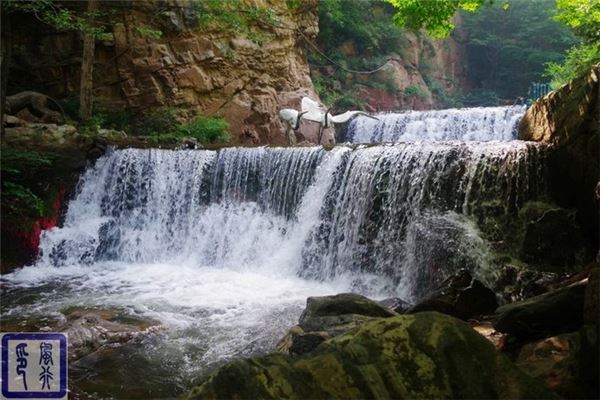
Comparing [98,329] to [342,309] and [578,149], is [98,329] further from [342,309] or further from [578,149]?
[578,149]

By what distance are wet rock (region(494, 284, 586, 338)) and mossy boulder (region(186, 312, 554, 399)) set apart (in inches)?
46.2

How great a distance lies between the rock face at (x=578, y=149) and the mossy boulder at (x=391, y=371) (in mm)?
4584

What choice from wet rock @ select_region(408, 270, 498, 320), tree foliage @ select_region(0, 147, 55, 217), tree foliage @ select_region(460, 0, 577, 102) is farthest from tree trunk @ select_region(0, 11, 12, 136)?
tree foliage @ select_region(460, 0, 577, 102)

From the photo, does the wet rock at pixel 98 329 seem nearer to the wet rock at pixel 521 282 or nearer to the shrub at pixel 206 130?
the wet rock at pixel 521 282

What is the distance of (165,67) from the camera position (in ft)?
44.8

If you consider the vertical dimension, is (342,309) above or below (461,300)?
below

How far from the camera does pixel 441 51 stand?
85.1 ft

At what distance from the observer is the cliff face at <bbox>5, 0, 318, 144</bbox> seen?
13.6 metres

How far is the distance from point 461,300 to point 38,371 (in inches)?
146

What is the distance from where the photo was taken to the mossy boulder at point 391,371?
2.15 m

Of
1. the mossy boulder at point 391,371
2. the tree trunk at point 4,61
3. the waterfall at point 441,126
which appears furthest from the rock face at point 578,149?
the tree trunk at point 4,61

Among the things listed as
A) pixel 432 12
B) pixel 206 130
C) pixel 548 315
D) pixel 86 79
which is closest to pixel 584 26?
pixel 432 12

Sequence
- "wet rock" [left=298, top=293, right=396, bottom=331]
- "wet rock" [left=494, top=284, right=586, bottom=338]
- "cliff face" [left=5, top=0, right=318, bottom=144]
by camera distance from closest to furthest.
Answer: "wet rock" [left=494, top=284, right=586, bottom=338] < "wet rock" [left=298, top=293, right=396, bottom=331] < "cliff face" [left=5, top=0, right=318, bottom=144]

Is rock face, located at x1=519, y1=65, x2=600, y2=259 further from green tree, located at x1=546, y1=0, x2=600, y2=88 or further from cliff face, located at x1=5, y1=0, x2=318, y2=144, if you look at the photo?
cliff face, located at x1=5, y1=0, x2=318, y2=144
